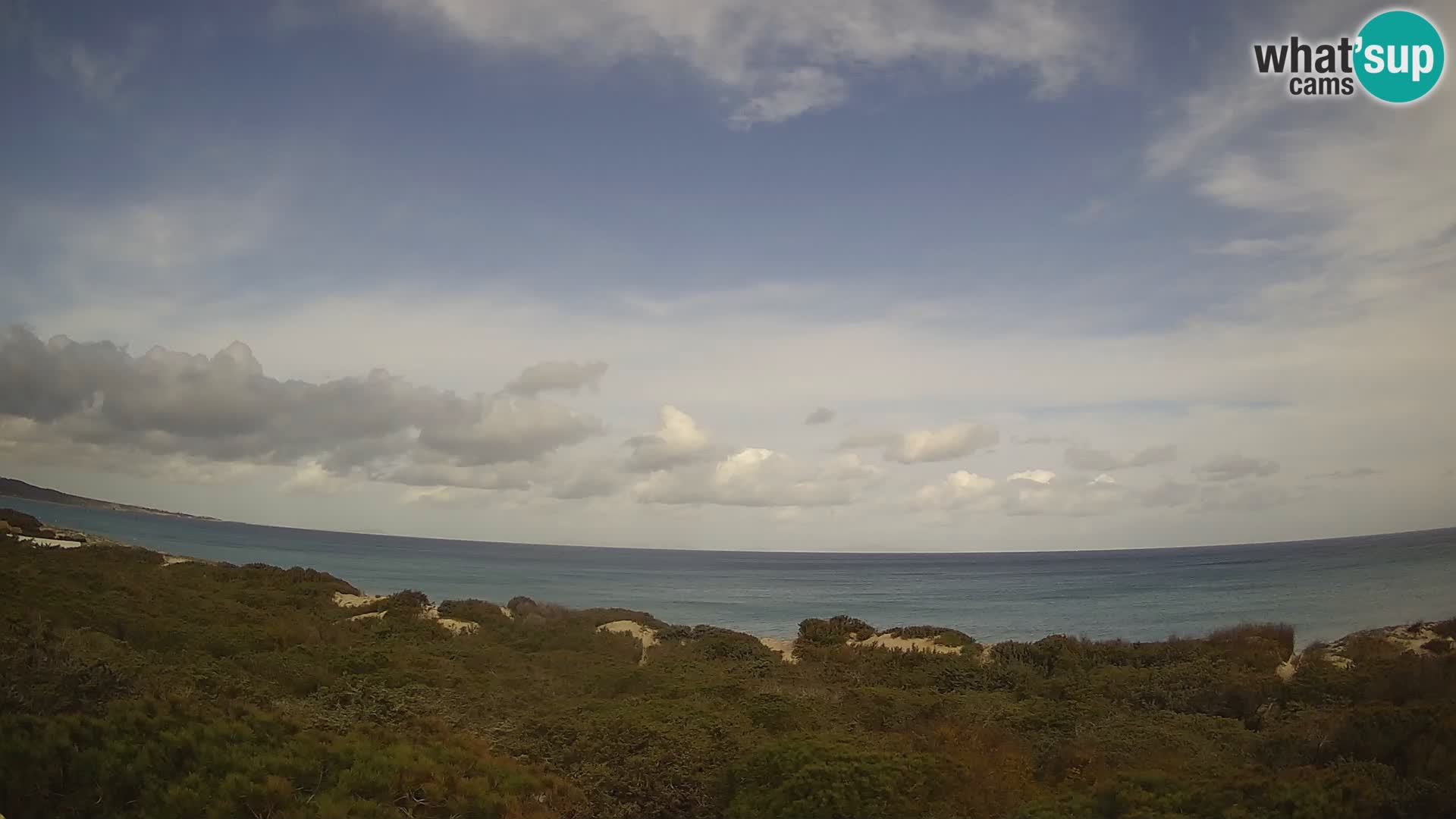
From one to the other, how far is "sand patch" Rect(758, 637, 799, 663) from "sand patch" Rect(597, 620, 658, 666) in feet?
11.6

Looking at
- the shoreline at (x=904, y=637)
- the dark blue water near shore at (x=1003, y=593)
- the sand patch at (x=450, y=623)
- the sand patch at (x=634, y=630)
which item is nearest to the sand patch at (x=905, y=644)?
the shoreline at (x=904, y=637)

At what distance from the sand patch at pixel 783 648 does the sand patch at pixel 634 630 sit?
139 inches

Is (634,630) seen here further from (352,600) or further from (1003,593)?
(1003,593)

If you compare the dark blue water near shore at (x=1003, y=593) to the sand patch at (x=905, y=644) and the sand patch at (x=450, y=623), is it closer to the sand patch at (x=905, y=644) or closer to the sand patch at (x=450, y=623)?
the sand patch at (x=905, y=644)

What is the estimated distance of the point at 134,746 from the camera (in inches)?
317

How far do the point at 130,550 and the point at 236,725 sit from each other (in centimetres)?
2705

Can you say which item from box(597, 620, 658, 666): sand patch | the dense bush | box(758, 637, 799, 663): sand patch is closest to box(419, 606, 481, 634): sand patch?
box(597, 620, 658, 666): sand patch

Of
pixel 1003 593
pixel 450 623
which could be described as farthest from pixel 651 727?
pixel 1003 593

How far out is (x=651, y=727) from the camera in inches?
443

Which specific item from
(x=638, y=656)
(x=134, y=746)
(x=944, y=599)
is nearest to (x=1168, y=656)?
(x=638, y=656)

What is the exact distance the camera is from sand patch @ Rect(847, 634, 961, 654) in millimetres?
22344

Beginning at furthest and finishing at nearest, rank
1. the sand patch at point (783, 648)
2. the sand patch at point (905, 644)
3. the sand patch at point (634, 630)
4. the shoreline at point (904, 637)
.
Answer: the sand patch at point (634, 630) → the sand patch at point (905, 644) → the sand patch at point (783, 648) → the shoreline at point (904, 637)

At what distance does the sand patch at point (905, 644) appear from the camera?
73.3ft

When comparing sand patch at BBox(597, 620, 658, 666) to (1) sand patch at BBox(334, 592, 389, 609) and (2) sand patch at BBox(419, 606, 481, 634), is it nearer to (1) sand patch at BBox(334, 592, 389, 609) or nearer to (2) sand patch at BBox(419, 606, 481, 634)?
(2) sand patch at BBox(419, 606, 481, 634)
